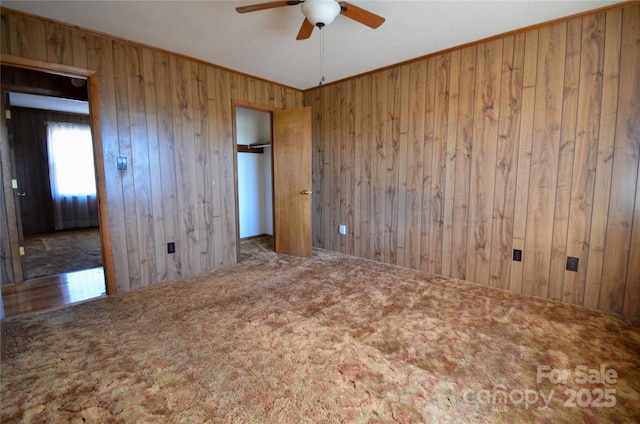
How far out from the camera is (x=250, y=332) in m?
2.19

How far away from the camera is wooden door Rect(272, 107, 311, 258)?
4.10 m

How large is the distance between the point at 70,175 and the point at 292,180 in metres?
5.37

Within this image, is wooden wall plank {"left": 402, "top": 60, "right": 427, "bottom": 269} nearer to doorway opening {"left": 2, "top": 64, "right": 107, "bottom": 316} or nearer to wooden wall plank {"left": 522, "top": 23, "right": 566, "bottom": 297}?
wooden wall plank {"left": 522, "top": 23, "right": 566, "bottom": 297}

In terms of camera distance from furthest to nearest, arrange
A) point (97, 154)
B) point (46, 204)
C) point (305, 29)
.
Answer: point (46, 204)
point (97, 154)
point (305, 29)

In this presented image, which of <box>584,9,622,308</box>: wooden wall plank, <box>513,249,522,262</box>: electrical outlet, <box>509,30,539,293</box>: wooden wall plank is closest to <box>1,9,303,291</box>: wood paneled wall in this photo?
<box>509,30,539,293</box>: wooden wall plank

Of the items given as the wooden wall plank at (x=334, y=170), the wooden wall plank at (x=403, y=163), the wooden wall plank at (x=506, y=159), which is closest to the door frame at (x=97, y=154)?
the wooden wall plank at (x=334, y=170)

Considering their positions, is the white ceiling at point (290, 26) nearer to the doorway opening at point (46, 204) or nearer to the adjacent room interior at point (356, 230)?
the adjacent room interior at point (356, 230)

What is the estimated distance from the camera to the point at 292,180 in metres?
4.24

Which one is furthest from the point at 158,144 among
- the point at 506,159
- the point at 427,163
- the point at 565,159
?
the point at 565,159

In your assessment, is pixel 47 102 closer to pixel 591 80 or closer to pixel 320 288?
pixel 320 288

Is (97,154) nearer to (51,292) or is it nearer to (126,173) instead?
(126,173)

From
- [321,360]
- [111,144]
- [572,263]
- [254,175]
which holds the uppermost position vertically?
[111,144]

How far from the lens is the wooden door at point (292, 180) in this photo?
4.10 metres

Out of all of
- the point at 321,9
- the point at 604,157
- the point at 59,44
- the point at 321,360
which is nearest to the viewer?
the point at 321,360
